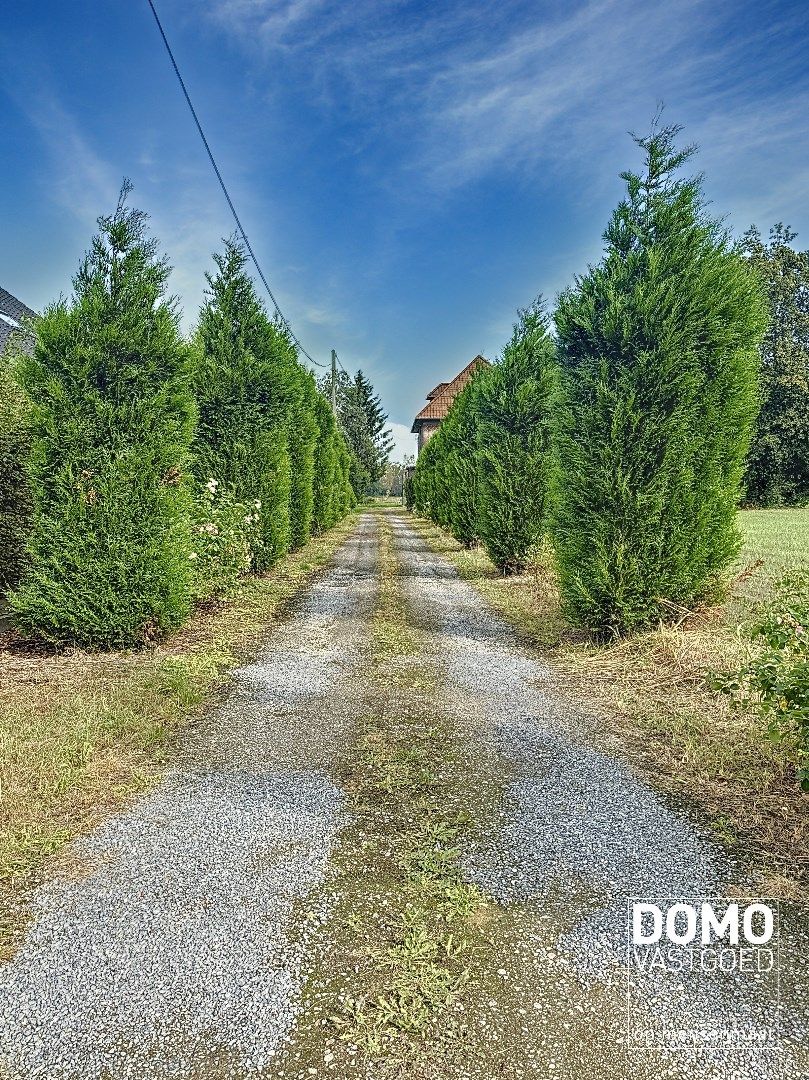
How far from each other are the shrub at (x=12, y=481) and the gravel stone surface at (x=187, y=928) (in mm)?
4493

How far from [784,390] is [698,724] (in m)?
34.7

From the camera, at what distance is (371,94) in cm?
998

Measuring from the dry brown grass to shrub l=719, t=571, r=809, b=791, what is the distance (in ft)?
0.78

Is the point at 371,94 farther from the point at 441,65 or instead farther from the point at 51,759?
the point at 51,759

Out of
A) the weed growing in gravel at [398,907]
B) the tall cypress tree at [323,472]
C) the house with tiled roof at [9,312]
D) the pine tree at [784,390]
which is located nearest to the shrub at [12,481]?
the weed growing in gravel at [398,907]

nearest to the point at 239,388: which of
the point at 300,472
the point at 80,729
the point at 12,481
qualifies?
the point at 12,481

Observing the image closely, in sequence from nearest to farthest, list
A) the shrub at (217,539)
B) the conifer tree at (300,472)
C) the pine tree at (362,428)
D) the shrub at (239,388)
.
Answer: the shrub at (217,539), the shrub at (239,388), the conifer tree at (300,472), the pine tree at (362,428)

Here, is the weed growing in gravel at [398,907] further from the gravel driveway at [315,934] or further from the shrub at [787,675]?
the shrub at [787,675]

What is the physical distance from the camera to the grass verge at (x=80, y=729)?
2.52 metres

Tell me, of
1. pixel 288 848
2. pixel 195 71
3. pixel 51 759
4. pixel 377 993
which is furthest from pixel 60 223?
pixel 377 993

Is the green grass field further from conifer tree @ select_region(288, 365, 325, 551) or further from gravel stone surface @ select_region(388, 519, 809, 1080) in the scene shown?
conifer tree @ select_region(288, 365, 325, 551)

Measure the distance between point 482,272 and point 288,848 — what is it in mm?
15631

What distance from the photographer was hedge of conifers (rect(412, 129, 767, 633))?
563 cm

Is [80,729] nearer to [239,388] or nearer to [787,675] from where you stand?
[787,675]
